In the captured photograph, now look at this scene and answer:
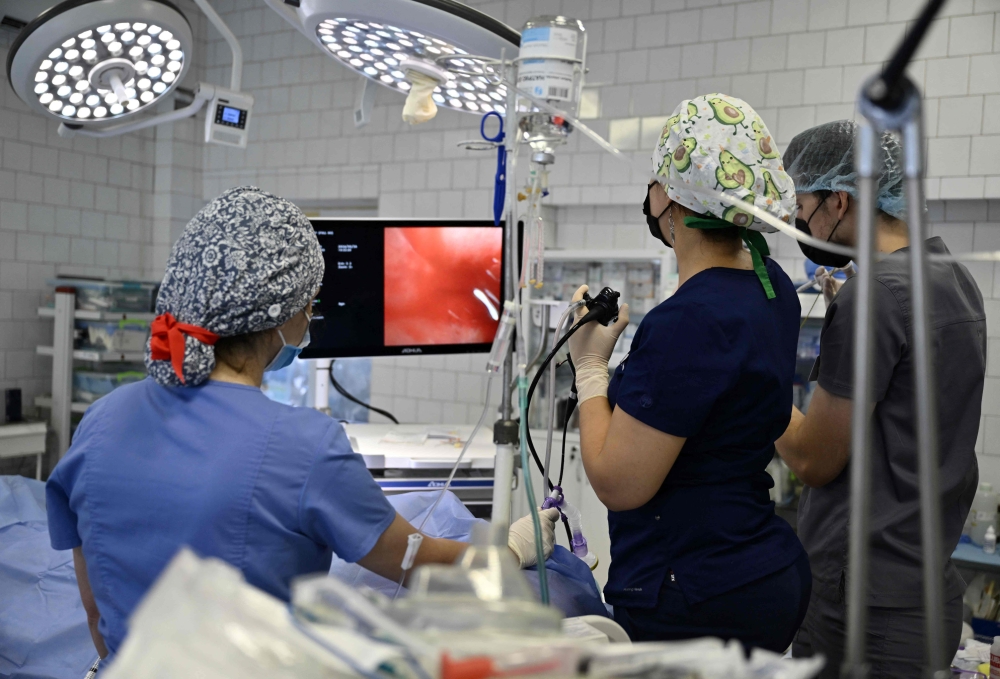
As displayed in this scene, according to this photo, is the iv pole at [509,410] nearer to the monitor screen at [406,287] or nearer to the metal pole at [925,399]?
the metal pole at [925,399]

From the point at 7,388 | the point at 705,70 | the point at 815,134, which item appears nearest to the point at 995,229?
the point at 705,70

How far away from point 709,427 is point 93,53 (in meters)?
1.72

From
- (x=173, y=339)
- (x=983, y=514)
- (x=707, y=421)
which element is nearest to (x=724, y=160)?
(x=707, y=421)

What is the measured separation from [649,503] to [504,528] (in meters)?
0.46

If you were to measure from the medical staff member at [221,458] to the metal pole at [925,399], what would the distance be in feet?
2.47

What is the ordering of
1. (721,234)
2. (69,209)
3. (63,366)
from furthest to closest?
(69,209) → (63,366) → (721,234)

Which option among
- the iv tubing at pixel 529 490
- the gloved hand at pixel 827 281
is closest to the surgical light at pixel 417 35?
the iv tubing at pixel 529 490

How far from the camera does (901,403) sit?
162cm

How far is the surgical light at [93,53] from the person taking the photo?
199 cm

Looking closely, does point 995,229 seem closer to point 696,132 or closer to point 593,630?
point 696,132

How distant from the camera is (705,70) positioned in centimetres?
427

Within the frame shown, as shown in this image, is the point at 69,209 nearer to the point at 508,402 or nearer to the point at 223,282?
the point at 223,282

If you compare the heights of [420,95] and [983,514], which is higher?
[420,95]

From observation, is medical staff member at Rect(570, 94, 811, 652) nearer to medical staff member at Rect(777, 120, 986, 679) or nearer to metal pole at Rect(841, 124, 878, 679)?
medical staff member at Rect(777, 120, 986, 679)
